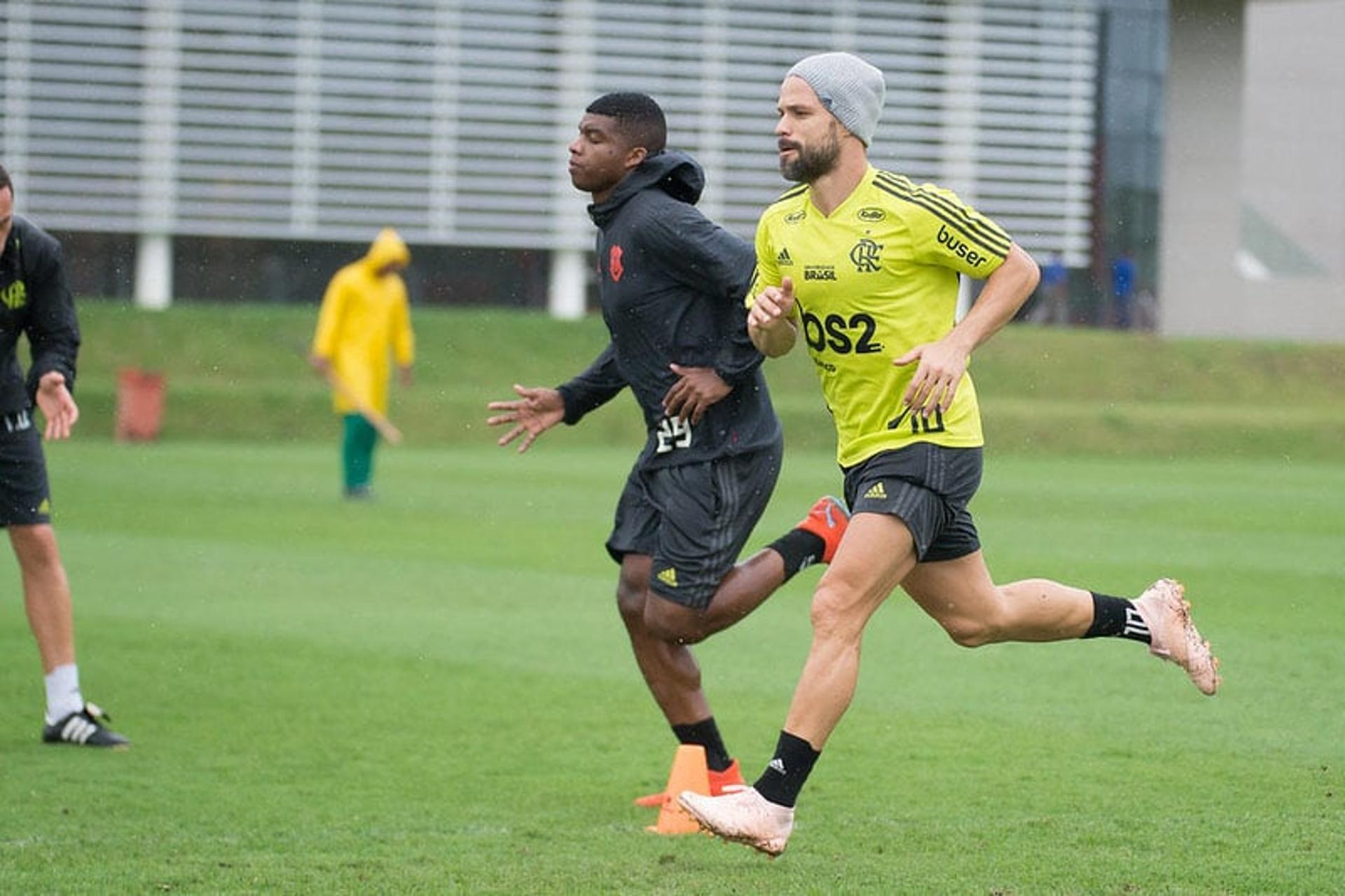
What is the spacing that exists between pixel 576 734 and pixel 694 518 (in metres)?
1.79

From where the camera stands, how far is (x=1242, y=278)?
4775cm

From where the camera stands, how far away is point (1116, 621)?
23.1ft

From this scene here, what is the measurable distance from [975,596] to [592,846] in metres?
1.38

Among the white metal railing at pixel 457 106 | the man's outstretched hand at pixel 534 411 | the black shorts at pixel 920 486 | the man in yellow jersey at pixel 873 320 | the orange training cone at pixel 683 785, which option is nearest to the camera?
the man in yellow jersey at pixel 873 320

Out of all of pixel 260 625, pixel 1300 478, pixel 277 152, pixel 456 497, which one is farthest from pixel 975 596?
pixel 277 152

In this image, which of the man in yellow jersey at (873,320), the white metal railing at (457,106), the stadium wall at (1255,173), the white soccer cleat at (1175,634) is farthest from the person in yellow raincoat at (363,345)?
the stadium wall at (1255,173)

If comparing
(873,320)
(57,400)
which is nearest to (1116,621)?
(873,320)

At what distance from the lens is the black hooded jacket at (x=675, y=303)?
23.0 ft

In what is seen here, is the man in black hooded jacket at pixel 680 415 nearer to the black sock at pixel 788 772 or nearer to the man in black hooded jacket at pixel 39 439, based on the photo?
the black sock at pixel 788 772

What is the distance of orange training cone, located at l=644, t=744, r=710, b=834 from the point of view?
673cm

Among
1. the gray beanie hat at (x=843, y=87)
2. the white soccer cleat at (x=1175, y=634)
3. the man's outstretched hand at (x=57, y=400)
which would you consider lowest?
the white soccer cleat at (x=1175, y=634)

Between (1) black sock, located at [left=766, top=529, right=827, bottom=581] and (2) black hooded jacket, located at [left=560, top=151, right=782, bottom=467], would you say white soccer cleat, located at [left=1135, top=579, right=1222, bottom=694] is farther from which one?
(2) black hooded jacket, located at [left=560, top=151, right=782, bottom=467]

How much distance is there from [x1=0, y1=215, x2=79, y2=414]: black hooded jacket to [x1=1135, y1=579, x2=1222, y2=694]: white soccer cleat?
414 centimetres

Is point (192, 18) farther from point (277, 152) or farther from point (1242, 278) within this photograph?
point (1242, 278)
